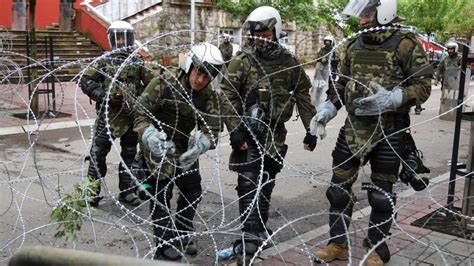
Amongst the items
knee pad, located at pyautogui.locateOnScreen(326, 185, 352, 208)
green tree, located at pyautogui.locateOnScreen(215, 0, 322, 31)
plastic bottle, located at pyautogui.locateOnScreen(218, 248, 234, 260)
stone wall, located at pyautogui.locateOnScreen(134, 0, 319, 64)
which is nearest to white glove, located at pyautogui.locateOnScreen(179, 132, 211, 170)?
plastic bottle, located at pyautogui.locateOnScreen(218, 248, 234, 260)

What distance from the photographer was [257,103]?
441 cm

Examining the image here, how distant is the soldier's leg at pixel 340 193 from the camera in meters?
4.16

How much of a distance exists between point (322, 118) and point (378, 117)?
42cm

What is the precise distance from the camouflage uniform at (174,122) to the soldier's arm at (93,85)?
4.46ft

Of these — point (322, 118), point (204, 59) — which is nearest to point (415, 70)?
point (322, 118)

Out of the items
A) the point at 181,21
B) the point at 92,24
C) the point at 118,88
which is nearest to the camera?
the point at 118,88

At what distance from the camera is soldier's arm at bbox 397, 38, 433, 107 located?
152 inches

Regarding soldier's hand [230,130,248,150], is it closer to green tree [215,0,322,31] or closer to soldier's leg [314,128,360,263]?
soldier's leg [314,128,360,263]

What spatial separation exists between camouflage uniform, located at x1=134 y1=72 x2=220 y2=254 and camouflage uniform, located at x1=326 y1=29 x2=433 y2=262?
37.0 inches

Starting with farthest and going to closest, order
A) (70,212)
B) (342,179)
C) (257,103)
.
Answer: (257,103) → (342,179) → (70,212)

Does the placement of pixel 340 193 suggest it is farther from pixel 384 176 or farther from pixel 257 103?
pixel 257 103

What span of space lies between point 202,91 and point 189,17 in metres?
17.3

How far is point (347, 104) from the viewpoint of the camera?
4.18 meters

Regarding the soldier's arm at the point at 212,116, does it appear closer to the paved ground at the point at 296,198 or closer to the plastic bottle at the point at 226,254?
the paved ground at the point at 296,198
